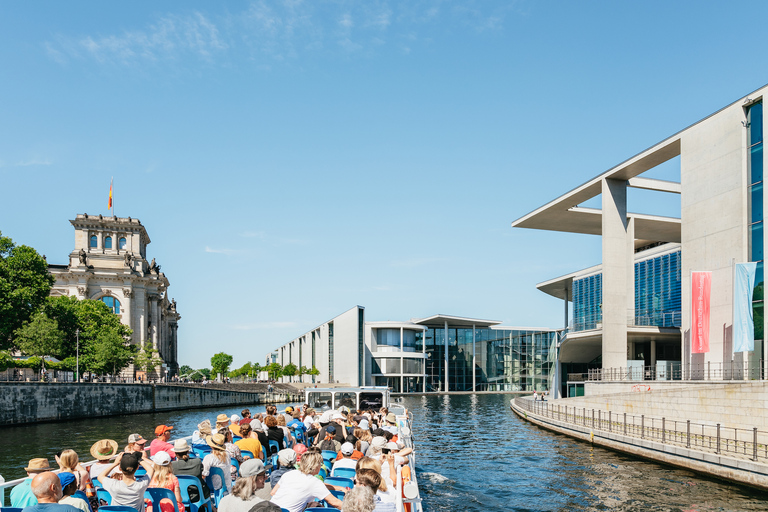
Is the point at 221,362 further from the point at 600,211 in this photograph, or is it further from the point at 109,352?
the point at 600,211

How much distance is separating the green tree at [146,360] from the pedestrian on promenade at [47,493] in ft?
297

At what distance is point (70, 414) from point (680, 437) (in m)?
46.0

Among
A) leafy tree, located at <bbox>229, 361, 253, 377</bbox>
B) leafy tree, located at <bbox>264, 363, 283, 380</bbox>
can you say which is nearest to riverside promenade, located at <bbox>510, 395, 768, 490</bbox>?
leafy tree, located at <bbox>264, 363, 283, 380</bbox>

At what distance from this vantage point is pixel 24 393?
4666 centimetres

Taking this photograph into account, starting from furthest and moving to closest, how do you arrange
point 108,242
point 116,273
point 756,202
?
point 108,242, point 116,273, point 756,202

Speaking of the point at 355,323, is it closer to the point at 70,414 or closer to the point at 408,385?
the point at 408,385

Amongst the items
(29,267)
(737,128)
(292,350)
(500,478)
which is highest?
(737,128)

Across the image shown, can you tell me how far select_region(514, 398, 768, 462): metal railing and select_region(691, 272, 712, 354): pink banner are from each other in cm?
620

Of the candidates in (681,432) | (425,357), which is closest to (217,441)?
(681,432)

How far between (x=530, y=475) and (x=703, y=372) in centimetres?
1768

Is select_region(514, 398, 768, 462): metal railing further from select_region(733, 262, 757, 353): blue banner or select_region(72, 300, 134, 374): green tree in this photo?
select_region(72, 300, 134, 374): green tree

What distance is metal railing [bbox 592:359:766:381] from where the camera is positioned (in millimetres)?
32031

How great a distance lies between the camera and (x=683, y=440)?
2500cm

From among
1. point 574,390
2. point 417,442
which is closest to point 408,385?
point 574,390
